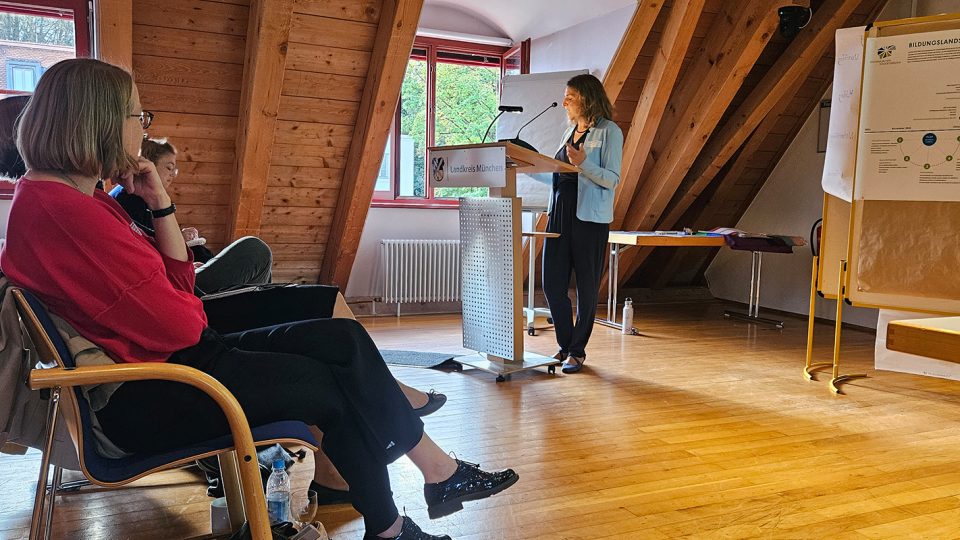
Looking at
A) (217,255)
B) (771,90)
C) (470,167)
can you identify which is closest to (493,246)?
(470,167)

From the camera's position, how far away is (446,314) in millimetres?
5859

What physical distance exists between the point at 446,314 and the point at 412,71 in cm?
189

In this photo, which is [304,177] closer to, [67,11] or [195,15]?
[195,15]

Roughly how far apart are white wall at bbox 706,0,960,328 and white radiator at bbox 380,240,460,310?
2626 mm

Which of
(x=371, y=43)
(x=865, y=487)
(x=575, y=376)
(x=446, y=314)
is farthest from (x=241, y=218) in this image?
(x=865, y=487)

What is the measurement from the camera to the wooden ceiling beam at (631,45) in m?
4.50

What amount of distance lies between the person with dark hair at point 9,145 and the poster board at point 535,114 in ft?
11.6

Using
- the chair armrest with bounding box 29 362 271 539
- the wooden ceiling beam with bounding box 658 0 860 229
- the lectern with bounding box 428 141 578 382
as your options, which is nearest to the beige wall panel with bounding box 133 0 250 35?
the lectern with bounding box 428 141 578 382

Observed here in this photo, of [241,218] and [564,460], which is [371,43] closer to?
[241,218]

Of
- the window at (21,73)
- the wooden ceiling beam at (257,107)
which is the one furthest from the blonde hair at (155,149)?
the window at (21,73)

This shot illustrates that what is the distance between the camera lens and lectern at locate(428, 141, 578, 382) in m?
3.41

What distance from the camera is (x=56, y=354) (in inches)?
51.0

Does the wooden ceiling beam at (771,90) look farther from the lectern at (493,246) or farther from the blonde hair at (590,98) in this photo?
the lectern at (493,246)

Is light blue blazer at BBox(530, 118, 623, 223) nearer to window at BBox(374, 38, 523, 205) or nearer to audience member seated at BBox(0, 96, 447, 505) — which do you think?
audience member seated at BBox(0, 96, 447, 505)
